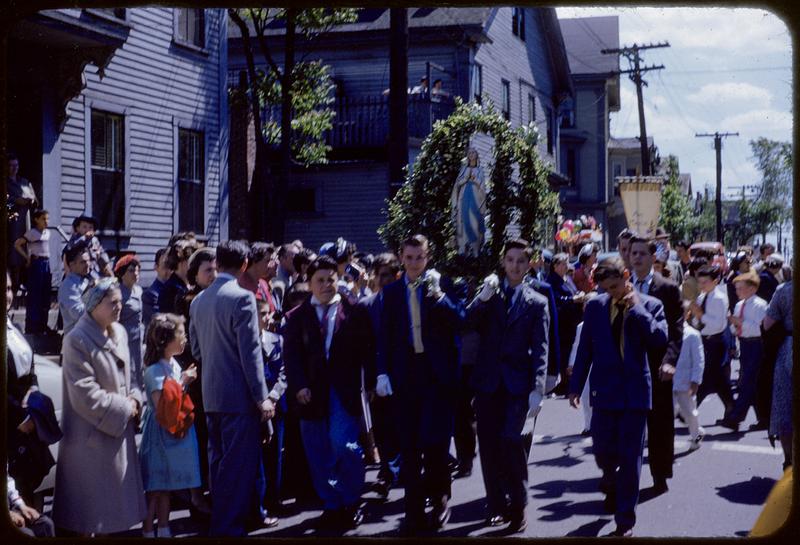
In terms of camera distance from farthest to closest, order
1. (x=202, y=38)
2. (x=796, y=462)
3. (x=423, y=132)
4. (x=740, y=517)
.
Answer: (x=423, y=132) → (x=202, y=38) → (x=740, y=517) → (x=796, y=462)

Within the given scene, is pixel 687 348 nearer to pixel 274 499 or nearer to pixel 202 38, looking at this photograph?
pixel 274 499

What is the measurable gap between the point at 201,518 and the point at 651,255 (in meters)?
4.22

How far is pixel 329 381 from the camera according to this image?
707 cm

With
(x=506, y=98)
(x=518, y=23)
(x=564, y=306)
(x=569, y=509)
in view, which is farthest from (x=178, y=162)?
(x=518, y=23)

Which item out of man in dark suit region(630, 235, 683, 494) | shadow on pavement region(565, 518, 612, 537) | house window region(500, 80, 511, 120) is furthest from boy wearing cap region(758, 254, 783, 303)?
house window region(500, 80, 511, 120)

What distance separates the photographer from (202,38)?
50.9 ft

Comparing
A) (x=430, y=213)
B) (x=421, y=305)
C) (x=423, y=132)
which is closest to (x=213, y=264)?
(x=421, y=305)

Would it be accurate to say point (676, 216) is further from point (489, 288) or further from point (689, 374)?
point (489, 288)

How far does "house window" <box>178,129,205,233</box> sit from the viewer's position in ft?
45.4

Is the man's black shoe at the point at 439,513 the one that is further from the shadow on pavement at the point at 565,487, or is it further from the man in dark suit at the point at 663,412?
the man in dark suit at the point at 663,412

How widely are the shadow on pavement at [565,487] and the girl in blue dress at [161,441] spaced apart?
3.18 m

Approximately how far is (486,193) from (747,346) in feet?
14.9

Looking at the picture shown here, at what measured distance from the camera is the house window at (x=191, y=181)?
13.8 metres

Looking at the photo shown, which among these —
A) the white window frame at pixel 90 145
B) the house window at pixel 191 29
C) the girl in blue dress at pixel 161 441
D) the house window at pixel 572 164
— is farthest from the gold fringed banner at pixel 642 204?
the house window at pixel 572 164
